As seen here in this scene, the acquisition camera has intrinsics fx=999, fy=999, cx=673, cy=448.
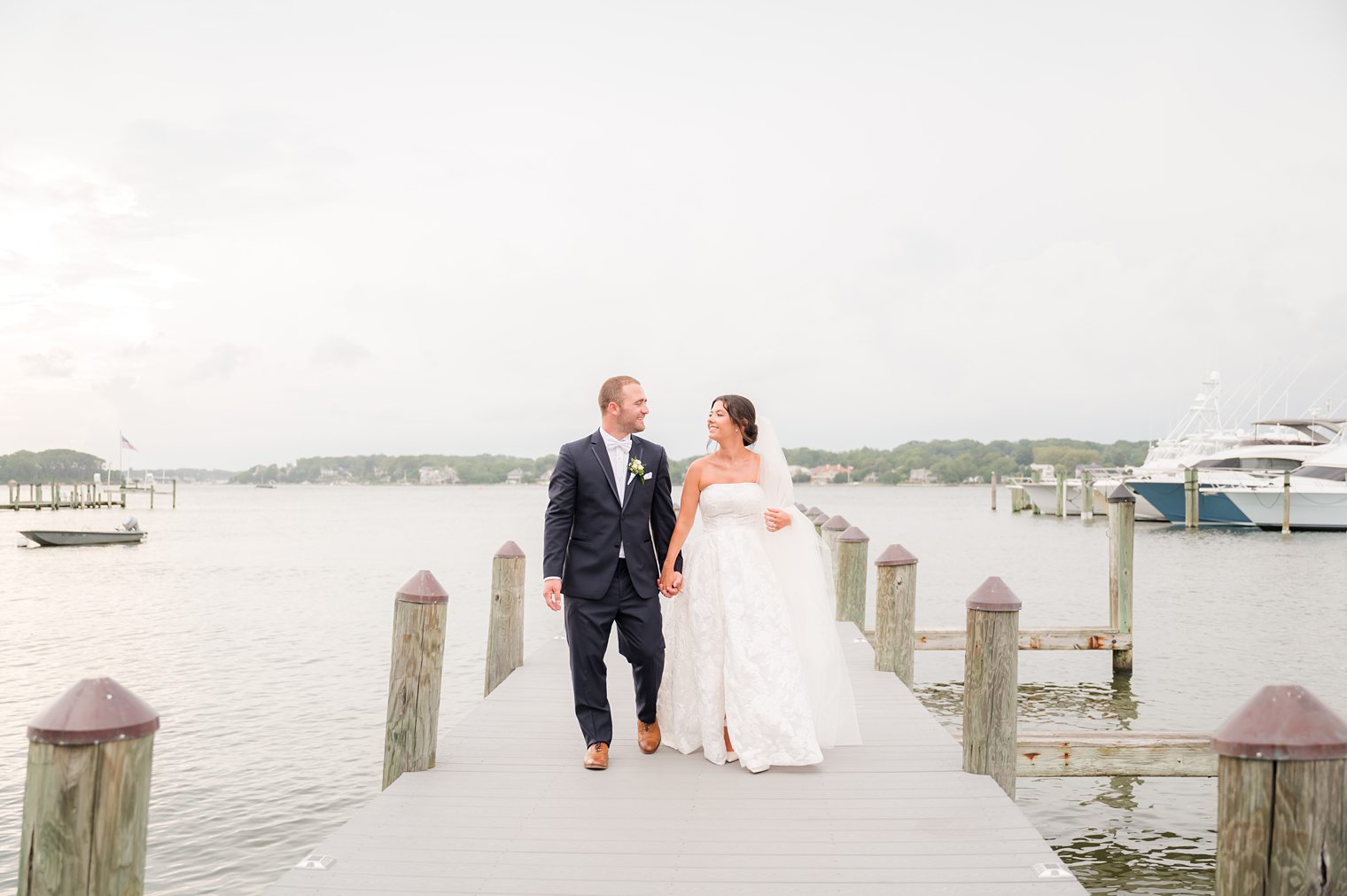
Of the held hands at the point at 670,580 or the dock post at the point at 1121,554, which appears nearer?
the held hands at the point at 670,580

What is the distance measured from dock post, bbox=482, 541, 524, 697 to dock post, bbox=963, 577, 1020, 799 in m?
4.18

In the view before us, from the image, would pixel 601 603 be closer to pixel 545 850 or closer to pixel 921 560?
pixel 545 850

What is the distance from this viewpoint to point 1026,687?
525 inches

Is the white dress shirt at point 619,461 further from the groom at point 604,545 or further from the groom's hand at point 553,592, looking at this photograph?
the groom's hand at point 553,592

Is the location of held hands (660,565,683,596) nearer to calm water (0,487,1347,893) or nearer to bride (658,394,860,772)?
bride (658,394,860,772)

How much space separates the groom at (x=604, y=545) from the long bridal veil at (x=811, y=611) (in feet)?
2.54

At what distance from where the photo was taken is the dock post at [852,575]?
1030 cm

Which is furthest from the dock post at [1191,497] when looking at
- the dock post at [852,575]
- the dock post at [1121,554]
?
the dock post at [852,575]

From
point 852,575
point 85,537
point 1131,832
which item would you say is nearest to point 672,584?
point 1131,832

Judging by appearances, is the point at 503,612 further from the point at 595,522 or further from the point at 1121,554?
the point at 1121,554

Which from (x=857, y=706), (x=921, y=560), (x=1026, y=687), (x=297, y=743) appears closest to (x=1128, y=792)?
(x=857, y=706)

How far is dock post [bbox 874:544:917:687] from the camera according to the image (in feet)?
26.3

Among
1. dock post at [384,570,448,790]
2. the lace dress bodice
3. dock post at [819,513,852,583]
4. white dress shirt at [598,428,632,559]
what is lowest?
dock post at [384,570,448,790]

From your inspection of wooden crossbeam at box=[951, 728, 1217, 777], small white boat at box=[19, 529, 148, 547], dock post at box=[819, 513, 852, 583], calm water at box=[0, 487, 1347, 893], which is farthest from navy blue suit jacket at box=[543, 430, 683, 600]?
small white boat at box=[19, 529, 148, 547]
